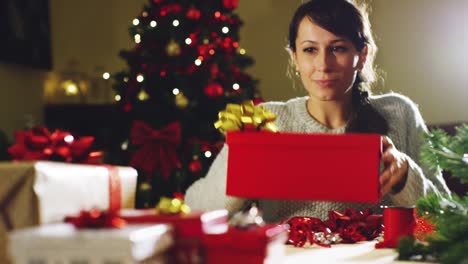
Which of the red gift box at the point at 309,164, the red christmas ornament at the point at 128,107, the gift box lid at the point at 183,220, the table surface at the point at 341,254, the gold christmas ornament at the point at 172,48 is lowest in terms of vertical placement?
the table surface at the point at 341,254

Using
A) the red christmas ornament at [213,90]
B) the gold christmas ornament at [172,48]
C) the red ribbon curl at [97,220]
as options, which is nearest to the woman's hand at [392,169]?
the red ribbon curl at [97,220]

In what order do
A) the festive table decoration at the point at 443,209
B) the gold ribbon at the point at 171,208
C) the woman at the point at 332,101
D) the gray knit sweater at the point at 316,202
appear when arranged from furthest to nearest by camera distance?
the woman at the point at 332,101
the gray knit sweater at the point at 316,202
the festive table decoration at the point at 443,209
the gold ribbon at the point at 171,208

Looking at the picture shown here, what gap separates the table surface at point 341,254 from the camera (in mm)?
986

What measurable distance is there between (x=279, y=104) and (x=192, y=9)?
4.55ft

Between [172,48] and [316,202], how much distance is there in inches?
63.7

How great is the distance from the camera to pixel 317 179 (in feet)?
3.23

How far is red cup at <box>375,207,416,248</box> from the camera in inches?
43.9

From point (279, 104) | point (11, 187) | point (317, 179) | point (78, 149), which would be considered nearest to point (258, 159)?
point (317, 179)

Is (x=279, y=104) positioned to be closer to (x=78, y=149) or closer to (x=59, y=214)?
(x=78, y=149)

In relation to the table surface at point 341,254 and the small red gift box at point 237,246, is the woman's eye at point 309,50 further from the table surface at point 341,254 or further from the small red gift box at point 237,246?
the small red gift box at point 237,246

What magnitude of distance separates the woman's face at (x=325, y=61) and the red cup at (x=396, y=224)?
62 centimetres

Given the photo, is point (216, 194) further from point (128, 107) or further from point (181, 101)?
point (128, 107)

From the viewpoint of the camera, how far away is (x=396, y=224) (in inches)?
44.0

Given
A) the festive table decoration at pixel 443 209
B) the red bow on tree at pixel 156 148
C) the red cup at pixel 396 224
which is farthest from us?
the red bow on tree at pixel 156 148
